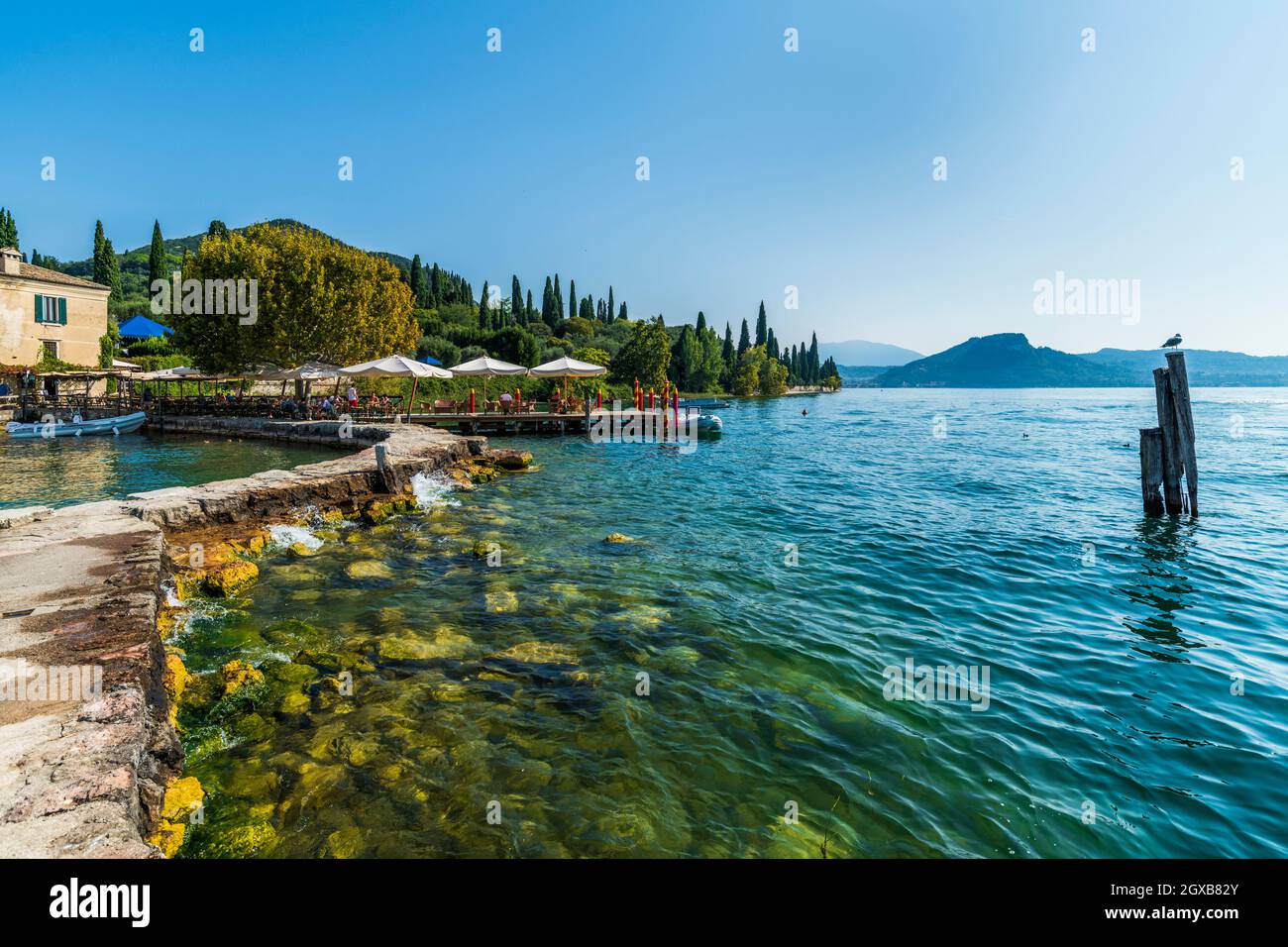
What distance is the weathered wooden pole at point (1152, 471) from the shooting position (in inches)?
577

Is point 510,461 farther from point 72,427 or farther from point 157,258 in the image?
point 157,258

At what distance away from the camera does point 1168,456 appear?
14734 millimetres

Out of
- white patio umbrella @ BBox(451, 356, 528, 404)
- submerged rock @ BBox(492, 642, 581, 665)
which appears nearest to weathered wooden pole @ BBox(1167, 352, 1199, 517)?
submerged rock @ BBox(492, 642, 581, 665)

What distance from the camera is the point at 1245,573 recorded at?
1059cm

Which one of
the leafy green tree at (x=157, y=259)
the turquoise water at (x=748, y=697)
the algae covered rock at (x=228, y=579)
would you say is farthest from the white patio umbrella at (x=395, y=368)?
the leafy green tree at (x=157, y=259)

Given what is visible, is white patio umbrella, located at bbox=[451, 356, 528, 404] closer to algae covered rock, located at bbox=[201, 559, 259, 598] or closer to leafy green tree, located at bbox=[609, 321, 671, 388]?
algae covered rock, located at bbox=[201, 559, 259, 598]

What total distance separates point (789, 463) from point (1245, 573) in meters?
16.3

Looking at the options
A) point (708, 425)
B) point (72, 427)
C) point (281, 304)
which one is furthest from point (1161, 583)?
point (72, 427)

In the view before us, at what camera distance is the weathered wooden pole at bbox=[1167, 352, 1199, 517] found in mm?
13875

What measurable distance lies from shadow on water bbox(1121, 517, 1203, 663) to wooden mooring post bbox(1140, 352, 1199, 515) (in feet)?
1.77

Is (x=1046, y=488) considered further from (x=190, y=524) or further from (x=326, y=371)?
(x=326, y=371)

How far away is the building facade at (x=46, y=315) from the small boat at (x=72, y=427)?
1256cm

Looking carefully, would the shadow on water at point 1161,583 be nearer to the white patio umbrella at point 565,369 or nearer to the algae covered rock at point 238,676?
the algae covered rock at point 238,676
